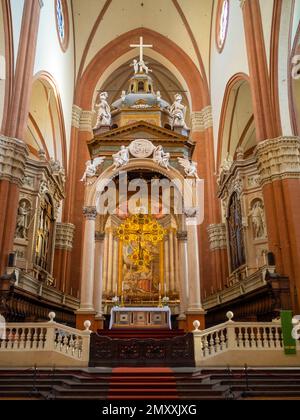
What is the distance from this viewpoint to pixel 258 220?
13234 millimetres

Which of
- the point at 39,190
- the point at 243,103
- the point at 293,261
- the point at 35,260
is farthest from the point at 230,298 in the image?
the point at 243,103

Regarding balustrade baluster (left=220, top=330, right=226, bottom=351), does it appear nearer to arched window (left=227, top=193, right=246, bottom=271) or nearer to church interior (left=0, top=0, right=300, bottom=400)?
church interior (left=0, top=0, right=300, bottom=400)

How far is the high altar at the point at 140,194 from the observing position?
11141 mm

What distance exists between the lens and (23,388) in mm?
5957

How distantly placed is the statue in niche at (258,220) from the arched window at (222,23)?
830 cm

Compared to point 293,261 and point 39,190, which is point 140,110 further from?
point 293,261

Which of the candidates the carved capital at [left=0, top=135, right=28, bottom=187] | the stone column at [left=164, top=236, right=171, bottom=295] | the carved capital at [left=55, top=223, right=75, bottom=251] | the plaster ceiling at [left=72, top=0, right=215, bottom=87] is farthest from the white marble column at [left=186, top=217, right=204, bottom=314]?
the plaster ceiling at [left=72, top=0, right=215, bottom=87]

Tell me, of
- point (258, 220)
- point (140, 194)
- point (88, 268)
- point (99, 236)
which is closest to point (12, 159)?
point (88, 268)

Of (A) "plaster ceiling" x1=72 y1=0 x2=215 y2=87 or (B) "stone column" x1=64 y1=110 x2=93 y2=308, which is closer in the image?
(B) "stone column" x1=64 y1=110 x2=93 y2=308

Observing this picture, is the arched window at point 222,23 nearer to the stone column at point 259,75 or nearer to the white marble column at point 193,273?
the stone column at point 259,75

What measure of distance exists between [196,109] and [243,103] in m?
2.78

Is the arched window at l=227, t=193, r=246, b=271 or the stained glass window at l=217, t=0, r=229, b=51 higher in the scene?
the stained glass window at l=217, t=0, r=229, b=51

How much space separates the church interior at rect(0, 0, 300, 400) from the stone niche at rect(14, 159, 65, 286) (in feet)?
0.19

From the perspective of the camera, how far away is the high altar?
439 inches
